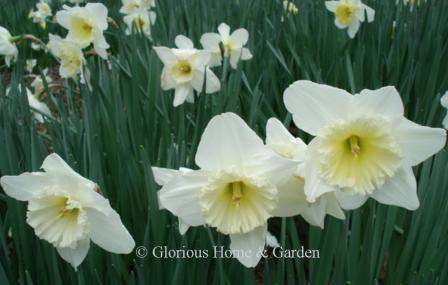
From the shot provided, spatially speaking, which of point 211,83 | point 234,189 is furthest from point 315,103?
point 211,83

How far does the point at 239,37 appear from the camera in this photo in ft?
7.00

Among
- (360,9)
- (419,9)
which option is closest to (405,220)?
(360,9)

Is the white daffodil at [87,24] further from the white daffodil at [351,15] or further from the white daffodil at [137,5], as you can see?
the white daffodil at [351,15]

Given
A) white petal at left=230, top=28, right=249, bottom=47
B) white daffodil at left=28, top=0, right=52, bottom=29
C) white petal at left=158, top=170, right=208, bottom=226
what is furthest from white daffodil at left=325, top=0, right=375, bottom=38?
white daffodil at left=28, top=0, right=52, bottom=29

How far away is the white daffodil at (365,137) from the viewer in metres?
0.79

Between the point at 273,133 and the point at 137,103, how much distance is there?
1076mm

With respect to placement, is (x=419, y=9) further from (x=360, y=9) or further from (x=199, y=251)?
(x=199, y=251)

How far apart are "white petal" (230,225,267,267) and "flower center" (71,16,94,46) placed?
168 cm

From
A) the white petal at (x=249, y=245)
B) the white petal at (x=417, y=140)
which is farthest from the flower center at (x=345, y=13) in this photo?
the white petal at (x=249, y=245)

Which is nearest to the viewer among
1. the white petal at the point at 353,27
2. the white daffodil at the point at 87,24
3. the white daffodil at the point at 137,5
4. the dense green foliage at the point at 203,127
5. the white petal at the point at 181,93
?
the dense green foliage at the point at 203,127

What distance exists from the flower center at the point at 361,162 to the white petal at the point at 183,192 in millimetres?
210

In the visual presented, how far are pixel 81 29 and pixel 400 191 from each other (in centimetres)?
189

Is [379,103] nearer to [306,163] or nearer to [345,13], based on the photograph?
[306,163]

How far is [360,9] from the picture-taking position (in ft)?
8.55
